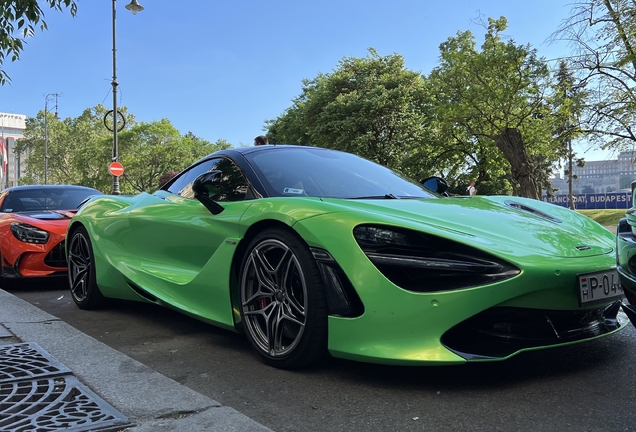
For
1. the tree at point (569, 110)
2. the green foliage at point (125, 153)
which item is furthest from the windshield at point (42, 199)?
the green foliage at point (125, 153)

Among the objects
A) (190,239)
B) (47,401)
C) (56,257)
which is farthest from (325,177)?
(56,257)

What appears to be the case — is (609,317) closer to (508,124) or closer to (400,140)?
(508,124)

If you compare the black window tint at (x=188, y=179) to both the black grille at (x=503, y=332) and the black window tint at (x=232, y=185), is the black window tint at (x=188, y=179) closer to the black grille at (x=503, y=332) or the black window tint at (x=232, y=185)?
the black window tint at (x=232, y=185)

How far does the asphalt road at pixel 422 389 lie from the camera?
206cm

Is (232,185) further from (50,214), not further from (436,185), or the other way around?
(50,214)

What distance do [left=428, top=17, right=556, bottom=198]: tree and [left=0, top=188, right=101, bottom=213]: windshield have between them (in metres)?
16.8

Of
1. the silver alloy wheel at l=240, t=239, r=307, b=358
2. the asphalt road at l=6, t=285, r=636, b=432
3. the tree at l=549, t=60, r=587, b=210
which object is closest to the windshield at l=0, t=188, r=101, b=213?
the asphalt road at l=6, t=285, r=636, b=432

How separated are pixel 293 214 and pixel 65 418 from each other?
50.9 inches

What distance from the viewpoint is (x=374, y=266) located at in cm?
240

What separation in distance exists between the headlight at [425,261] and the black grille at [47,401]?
1198mm

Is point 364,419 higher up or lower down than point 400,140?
lower down

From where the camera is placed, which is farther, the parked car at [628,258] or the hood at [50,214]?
the hood at [50,214]

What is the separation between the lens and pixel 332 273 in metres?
2.50

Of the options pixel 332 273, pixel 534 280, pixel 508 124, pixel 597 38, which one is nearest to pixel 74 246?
pixel 332 273
